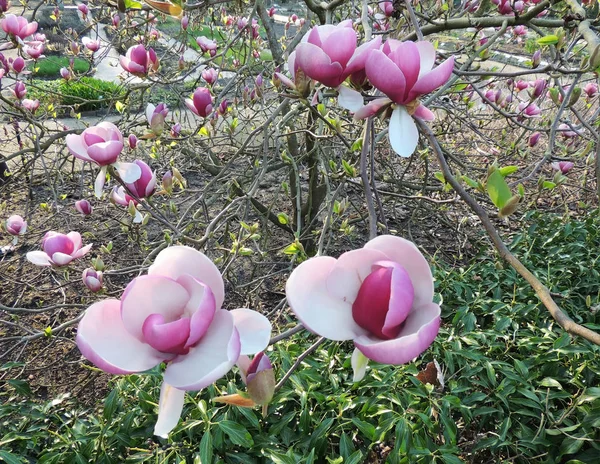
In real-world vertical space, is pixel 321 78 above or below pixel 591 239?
above

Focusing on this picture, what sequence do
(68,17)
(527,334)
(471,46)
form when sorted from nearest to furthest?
(527,334)
(471,46)
(68,17)

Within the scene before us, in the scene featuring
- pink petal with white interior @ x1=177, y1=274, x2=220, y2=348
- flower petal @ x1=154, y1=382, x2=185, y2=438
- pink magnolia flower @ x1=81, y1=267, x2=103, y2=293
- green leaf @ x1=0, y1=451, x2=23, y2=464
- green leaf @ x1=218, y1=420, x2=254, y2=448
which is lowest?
green leaf @ x1=0, y1=451, x2=23, y2=464

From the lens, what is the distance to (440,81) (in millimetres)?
577

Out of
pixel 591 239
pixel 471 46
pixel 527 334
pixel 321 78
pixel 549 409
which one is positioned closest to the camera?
pixel 321 78

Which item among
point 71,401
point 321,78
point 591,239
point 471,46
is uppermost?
point 321,78

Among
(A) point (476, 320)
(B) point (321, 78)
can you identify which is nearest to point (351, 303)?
(B) point (321, 78)

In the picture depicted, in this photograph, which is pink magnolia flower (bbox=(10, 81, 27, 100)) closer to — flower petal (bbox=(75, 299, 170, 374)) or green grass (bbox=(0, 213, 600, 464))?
green grass (bbox=(0, 213, 600, 464))

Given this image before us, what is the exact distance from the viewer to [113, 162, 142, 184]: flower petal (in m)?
0.85

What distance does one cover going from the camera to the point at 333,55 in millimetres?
598

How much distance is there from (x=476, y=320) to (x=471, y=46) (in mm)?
1150

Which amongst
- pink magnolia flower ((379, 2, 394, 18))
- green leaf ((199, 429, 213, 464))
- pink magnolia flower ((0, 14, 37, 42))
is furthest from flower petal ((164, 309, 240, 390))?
pink magnolia flower ((0, 14, 37, 42))

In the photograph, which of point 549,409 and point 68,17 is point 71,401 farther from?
point 68,17

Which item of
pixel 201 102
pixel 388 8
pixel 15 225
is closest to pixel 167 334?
pixel 201 102

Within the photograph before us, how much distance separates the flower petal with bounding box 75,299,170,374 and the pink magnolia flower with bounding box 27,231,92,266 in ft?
2.19
